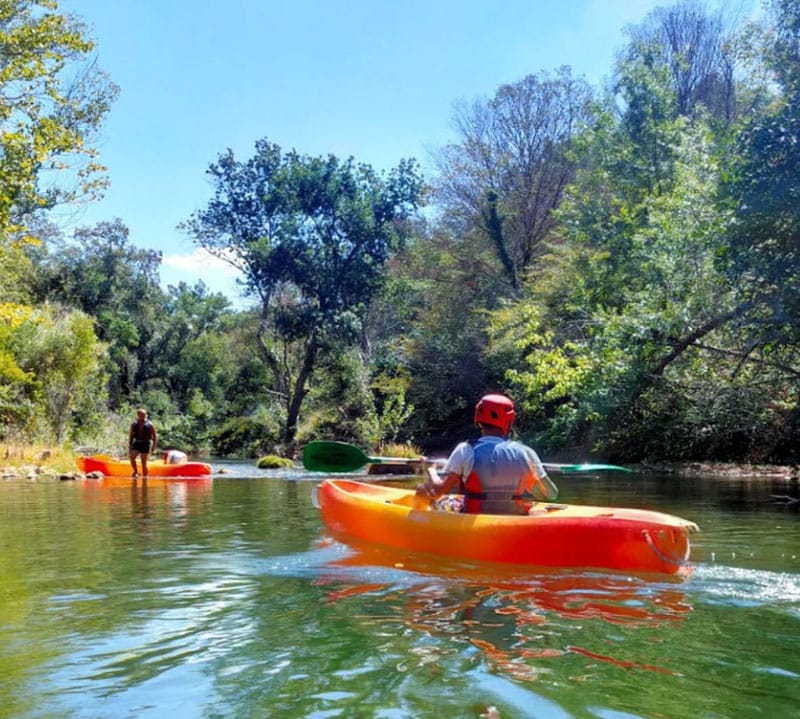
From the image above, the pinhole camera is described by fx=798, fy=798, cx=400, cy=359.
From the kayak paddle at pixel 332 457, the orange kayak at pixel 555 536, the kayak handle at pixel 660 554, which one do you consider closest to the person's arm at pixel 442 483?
the orange kayak at pixel 555 536

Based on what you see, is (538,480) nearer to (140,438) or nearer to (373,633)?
(373,633)

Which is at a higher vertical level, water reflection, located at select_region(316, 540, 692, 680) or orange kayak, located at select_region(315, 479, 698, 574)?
orange kayak, located at select_region(315, 479, 698, 574)

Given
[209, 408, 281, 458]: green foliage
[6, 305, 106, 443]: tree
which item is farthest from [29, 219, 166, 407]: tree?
[6, 305, 106, 443]: tree

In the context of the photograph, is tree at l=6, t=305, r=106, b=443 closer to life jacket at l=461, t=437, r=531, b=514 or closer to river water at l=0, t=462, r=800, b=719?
river water at l=0, t=462, r=800, b=719

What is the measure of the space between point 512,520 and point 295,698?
2.80 m

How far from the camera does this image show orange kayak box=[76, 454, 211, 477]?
46.0 ft

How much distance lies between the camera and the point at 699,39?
26.7m

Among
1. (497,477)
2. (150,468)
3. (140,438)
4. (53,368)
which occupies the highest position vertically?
(53,368)

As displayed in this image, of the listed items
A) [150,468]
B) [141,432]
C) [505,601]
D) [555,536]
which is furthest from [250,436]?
[505,601]

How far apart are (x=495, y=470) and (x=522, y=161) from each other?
79.4 feet

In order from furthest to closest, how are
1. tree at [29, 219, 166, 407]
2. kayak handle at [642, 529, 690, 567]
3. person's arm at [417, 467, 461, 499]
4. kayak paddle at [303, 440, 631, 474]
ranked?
tree at [29, 219, 166, 407] → kayak paddle at [303, 440, 631, 474] → person's arm at [417, 467, 461, 499] → kayak handle at [642, 529, 690, 567]

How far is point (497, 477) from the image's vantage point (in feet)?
18.5

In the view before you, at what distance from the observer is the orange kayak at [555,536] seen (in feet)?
16.4

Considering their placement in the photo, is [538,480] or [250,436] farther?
[250,436]
